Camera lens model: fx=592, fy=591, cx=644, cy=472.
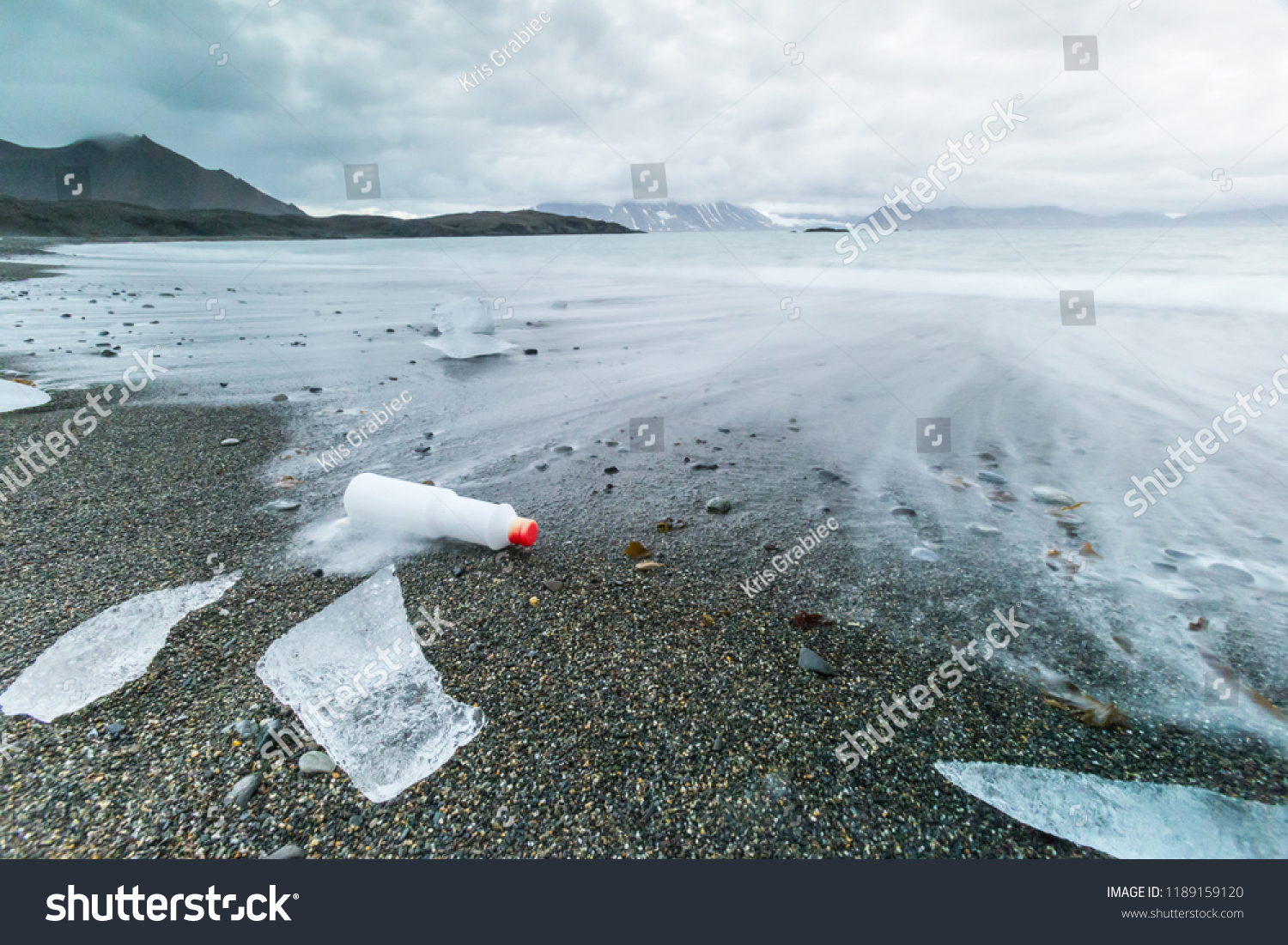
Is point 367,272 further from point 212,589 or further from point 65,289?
point 212,589

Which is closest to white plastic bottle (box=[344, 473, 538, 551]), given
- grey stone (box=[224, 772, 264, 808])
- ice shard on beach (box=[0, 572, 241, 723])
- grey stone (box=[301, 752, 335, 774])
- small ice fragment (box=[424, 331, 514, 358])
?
ice shard on beach (box=[0, 572, 241, 723])

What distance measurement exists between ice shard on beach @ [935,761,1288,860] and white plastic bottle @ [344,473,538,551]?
6.73 ft

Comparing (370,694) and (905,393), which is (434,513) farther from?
(905,393)

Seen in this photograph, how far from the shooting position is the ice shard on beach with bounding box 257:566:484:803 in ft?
5.89

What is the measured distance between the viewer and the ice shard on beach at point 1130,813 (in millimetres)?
1661

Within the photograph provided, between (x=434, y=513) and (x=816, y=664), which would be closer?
(x=816, y=664)

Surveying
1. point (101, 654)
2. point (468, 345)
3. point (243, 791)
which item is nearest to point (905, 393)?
point (468, 345)

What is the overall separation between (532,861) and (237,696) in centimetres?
120

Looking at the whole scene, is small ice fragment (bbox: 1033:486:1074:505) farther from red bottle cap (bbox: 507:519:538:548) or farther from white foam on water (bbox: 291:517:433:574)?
white foam on water (bbox: 291:517:433:574)

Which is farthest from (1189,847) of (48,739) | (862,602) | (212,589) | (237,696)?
(212,589)

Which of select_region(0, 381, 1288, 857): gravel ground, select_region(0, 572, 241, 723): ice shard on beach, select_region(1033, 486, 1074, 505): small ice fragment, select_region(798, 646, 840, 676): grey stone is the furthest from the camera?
select_region(1033, 486, 1074, 505): small ice fragment

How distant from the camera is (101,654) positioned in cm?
217

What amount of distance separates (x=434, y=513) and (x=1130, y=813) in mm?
2918

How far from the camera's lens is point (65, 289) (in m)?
14.2
